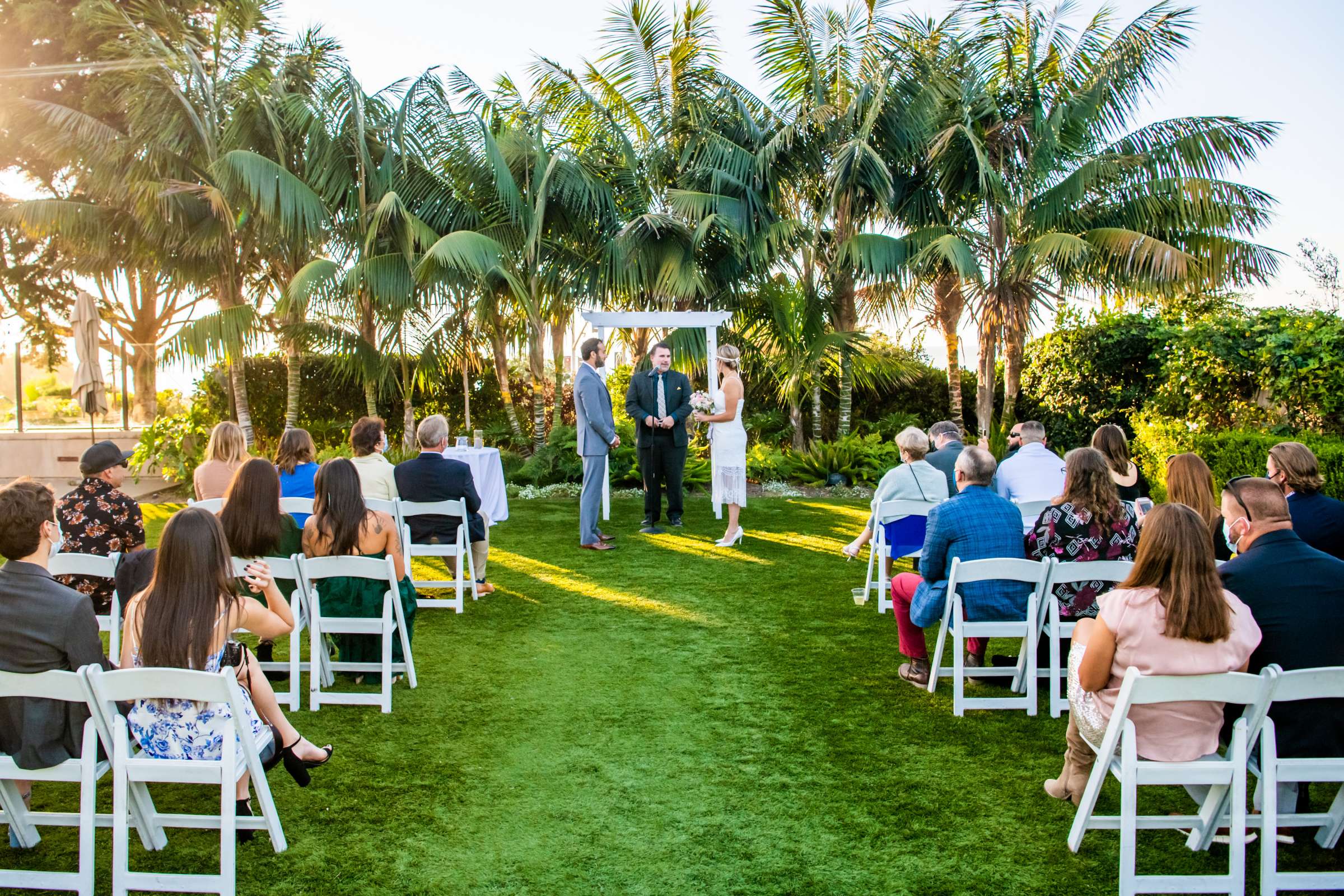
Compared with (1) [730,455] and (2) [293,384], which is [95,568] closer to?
(1) [730,455]

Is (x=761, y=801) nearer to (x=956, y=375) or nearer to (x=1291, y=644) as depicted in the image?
(x=1291, y=644)

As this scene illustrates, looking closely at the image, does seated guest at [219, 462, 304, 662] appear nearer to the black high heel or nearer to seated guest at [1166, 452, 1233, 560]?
the black high heel

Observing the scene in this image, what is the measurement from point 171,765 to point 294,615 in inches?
63.6

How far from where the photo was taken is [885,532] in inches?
262

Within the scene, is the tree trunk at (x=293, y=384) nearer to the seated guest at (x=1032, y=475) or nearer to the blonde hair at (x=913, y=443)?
the blonde hair at (x=913, y=443)

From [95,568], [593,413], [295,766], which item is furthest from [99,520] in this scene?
[593,413]

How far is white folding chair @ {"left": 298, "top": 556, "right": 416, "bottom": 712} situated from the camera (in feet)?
15.2

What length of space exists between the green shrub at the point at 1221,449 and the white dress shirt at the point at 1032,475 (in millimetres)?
1269

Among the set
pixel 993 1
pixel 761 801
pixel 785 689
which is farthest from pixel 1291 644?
pixel 993 1

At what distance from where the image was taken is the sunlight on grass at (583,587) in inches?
262

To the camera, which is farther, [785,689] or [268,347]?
[268,347]

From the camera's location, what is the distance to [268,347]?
15.3 meters

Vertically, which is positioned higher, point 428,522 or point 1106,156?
point 1106,156

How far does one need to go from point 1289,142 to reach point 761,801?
13275 millimetres
